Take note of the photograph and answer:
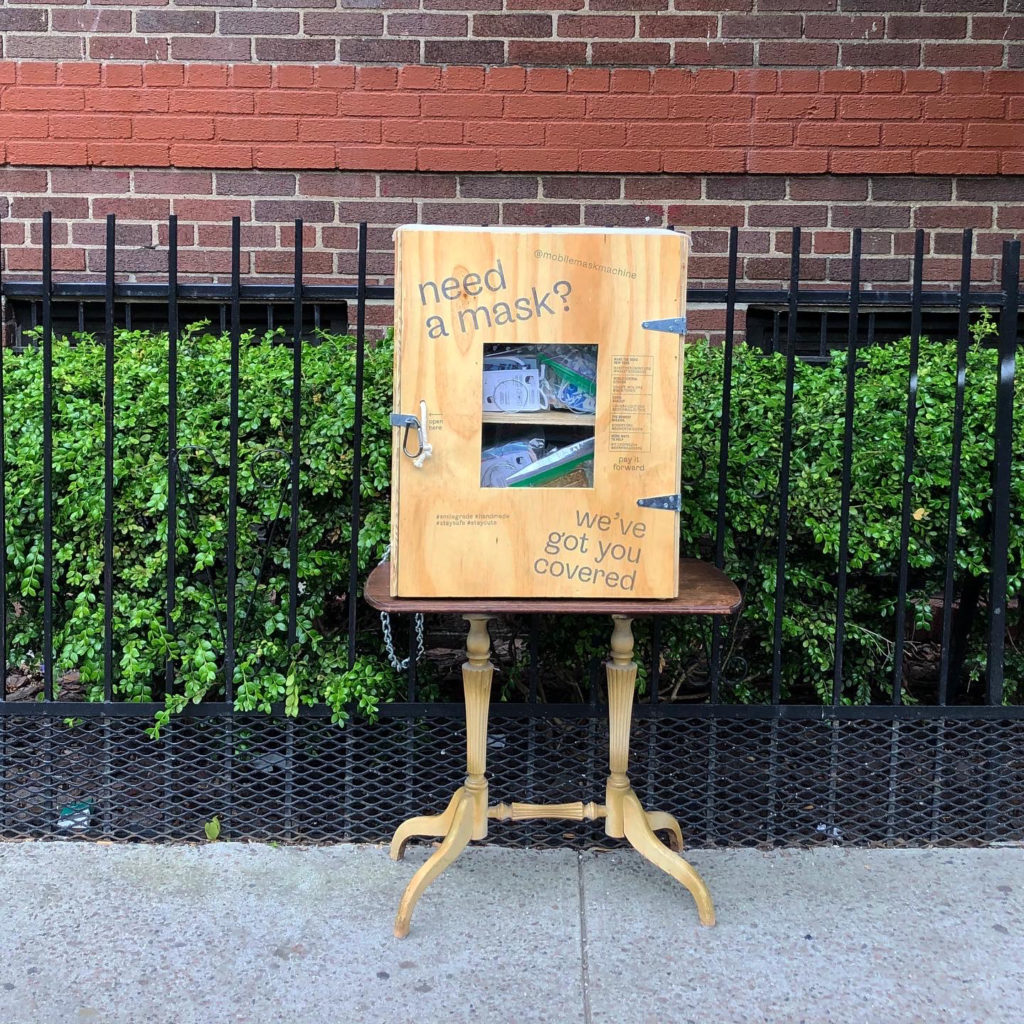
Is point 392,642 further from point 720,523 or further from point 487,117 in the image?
point 487,117

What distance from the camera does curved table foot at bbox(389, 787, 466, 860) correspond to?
322 cm

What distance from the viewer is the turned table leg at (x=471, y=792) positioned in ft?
10.1

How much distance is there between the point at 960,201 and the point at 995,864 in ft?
11.0

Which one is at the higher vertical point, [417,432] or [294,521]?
[417,432]

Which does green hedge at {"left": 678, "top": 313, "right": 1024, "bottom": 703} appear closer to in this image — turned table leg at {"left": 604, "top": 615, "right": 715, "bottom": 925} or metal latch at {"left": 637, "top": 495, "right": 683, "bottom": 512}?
turned table leg at {"left": 604, "top": 615, "right": 715, "bottom": 925}

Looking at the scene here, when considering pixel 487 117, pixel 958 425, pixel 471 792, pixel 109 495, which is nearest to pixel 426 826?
pixel 471 792

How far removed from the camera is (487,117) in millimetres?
5516

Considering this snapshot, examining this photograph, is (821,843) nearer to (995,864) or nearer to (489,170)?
(995,864)

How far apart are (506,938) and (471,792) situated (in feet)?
1.25

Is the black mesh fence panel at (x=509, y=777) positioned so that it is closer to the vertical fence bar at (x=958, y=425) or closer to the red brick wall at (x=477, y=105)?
the vertical fence bar at (x=958, y=425)

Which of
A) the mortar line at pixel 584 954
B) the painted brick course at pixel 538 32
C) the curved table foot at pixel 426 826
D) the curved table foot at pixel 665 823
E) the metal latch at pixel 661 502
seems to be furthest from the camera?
the painted brick course at pixel 538 32

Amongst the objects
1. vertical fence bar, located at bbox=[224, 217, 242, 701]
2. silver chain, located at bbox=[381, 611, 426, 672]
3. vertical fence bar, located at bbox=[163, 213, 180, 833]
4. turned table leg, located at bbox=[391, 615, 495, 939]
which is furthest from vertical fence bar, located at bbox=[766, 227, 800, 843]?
vertical fence bar, located at bbox=[163, 213, 180, 833]

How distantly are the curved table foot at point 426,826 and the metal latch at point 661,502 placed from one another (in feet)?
3.07

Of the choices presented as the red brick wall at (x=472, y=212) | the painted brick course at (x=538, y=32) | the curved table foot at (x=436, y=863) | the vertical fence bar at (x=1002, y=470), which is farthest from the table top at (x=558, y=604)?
the painted brick course at (x=538, y=32)
